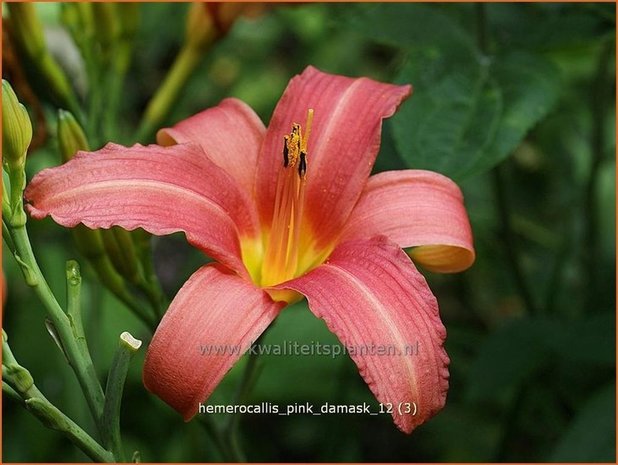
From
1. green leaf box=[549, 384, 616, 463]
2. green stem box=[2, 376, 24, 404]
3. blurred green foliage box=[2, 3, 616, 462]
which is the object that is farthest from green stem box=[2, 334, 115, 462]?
green leaf box=[549, 384, 616, 463]

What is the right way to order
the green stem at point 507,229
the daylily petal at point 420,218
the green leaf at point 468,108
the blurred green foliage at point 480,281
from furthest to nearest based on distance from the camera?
the green stem at point 507,229 < the blurred green foliage at point 480,281 < the green leaf at point 468,108 < the daylily petal at point 420,218

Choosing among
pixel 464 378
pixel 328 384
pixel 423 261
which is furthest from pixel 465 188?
pixel 423 261

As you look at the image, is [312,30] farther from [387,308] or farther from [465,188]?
[387,308]

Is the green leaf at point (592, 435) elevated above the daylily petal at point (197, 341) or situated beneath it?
situated beneath

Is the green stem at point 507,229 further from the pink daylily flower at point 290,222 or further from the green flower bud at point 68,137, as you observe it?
the green flower bud at point 68,137

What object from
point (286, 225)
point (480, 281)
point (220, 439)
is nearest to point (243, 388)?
point (220, 439)

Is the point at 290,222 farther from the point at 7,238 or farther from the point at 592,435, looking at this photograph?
the point at 592,435

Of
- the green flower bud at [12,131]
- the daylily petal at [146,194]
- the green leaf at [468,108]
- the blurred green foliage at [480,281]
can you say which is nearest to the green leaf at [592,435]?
the blurred green foliage at [480,281]
